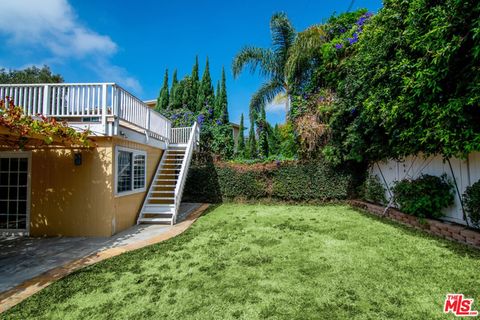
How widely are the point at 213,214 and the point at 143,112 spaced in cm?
412

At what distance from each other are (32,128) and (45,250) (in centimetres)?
250

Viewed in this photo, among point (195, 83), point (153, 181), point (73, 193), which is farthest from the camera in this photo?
point (195, 83)

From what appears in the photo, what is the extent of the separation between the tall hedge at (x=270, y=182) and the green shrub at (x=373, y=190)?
62 cm

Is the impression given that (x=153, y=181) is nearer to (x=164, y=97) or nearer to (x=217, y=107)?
(x=217, y=107)

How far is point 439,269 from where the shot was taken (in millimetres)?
3744

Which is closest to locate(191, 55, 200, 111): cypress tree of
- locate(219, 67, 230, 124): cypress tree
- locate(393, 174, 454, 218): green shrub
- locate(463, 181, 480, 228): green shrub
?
locate(219, 67, 230, 124): cypress tree

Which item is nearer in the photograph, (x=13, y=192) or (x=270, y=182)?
(x=13, y=192)

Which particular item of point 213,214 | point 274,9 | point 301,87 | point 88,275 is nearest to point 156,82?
point 274,9

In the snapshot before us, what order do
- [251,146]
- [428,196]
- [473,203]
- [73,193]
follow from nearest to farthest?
[473,203] → [73,193] → [428,196] → [251,146]

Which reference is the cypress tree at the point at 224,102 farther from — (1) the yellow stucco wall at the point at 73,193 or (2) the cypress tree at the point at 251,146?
(1) the yellow stucco wall at the point at 73,193

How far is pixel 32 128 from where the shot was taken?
4074 mm

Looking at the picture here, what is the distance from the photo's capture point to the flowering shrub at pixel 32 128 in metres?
3.81

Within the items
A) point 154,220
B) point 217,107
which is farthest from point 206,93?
point 154,220

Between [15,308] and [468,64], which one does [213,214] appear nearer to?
[15,308]
